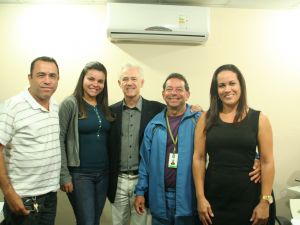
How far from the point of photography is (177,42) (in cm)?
304

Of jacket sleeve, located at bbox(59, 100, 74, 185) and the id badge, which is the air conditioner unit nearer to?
jacket sleeve, located at bbox(59, 100, 74, 185)

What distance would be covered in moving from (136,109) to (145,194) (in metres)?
0.66

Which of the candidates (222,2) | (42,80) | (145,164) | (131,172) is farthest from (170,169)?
(222,2)

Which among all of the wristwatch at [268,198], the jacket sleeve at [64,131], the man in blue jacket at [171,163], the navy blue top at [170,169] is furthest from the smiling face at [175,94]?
the wristwatch at [268,198]

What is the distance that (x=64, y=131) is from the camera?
2029mm

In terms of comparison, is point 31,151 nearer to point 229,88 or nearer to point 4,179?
point 4,179

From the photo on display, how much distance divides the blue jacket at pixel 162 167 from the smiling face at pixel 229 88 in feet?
0.94

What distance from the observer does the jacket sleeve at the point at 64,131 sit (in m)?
1.99

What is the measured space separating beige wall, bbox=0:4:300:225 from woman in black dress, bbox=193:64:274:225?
1.22 metres

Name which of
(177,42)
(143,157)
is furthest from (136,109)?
(177,42)

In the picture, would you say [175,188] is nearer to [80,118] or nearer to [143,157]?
[143,157]

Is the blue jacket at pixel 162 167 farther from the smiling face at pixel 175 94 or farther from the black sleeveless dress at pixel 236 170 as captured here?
the black sleeveless dress at pixel 236 170

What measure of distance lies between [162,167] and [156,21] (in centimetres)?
148

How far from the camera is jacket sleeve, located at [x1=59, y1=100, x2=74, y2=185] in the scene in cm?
199
